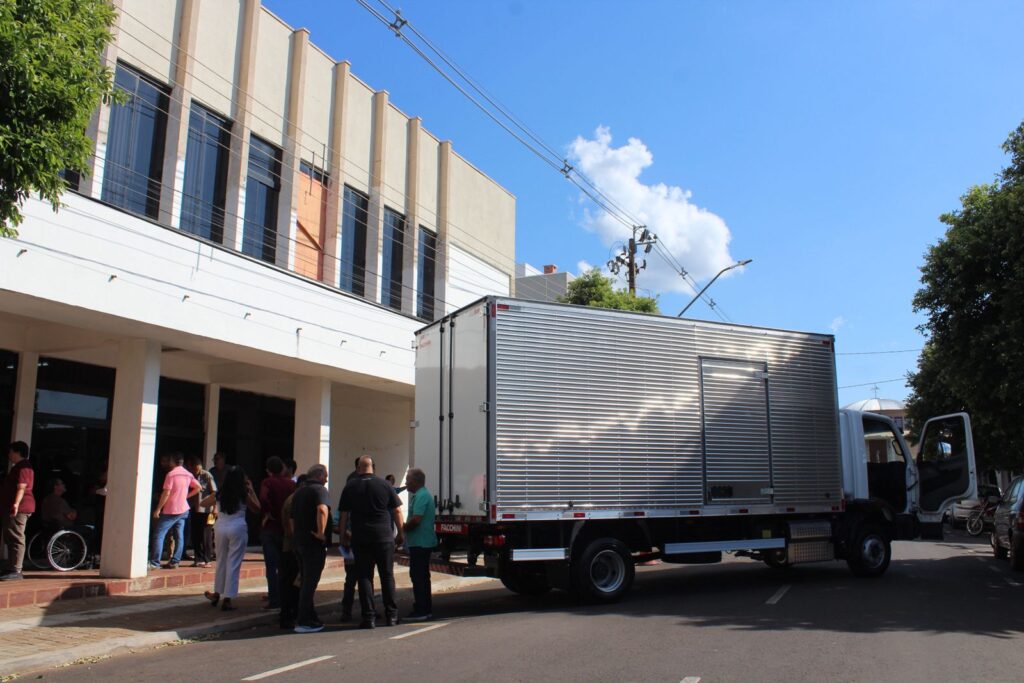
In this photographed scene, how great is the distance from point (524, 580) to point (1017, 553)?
351 inches

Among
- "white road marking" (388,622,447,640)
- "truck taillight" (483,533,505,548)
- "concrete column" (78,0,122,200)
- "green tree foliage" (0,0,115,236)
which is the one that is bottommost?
"white road marking" (388,622,447,640)

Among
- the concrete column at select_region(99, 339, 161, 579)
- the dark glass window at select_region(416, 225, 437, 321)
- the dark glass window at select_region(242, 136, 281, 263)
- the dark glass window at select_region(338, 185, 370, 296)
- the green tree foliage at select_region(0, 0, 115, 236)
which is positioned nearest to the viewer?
the green tree foliage at select_region(0, 0, 115, 236)

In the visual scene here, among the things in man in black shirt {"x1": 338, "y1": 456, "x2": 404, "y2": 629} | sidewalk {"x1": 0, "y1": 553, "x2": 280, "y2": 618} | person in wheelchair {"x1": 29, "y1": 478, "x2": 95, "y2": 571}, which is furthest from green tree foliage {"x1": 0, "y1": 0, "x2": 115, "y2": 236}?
person in wheelchair {"x1": 29, "y1": 478, "x2": 95, "y2": 571}

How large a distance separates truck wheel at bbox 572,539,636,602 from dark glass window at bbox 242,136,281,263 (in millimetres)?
8777

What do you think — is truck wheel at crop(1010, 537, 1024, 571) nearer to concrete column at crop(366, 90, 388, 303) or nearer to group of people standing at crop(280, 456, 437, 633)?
group of people standing at crop(280, 456, 437, 633)

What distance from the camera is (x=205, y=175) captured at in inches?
567

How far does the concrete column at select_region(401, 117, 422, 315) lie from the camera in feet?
62.6

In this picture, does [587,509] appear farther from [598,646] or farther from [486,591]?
[486,591]

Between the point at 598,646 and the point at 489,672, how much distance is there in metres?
1.35

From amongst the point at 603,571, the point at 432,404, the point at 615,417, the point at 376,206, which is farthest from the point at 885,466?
the point at 376,206

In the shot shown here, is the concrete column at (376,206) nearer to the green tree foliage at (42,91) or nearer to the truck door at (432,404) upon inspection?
the truck door at (432,404)

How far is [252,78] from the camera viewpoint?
14.9 meters

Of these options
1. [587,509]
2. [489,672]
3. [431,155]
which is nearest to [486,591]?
[587,509]

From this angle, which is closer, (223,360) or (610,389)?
(610,389)
